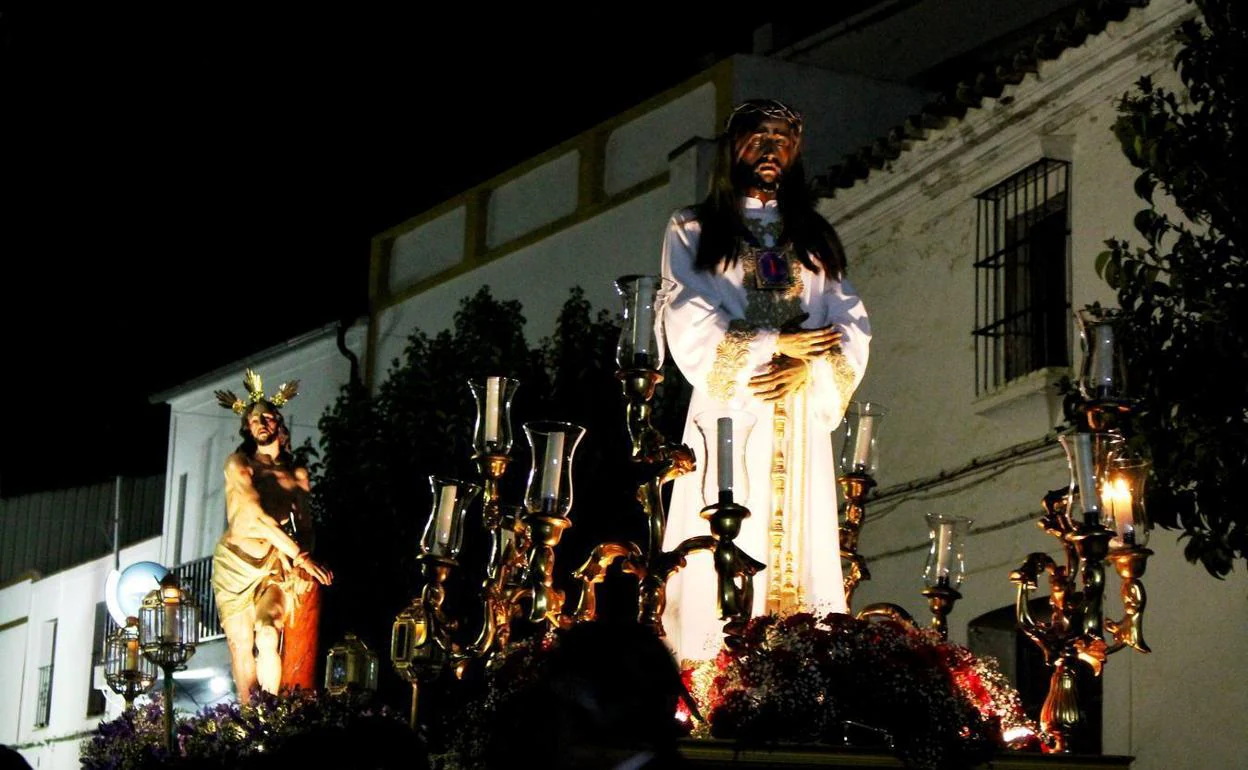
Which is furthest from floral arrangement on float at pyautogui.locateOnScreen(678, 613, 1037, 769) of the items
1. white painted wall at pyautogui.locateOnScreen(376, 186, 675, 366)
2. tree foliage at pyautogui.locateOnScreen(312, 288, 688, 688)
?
white painted wall at pyautogui.locateOnScreen(376, 186, 675, 366)

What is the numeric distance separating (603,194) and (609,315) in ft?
6.02

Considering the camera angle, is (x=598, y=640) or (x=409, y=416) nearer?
(x=598, y=640)

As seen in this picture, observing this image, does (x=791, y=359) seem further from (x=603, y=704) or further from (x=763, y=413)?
(x=603, y=704)

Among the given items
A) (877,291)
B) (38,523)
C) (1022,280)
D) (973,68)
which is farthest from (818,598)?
(38,523)

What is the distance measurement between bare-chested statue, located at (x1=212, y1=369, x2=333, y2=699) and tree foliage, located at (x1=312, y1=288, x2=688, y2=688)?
157 inches

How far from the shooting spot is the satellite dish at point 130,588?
20094 millimetres

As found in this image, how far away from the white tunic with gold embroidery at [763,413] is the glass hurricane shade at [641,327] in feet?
1.94

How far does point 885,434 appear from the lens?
558 inches

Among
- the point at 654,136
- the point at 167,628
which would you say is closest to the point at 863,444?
the point at 167,628

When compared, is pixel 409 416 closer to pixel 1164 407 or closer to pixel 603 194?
pixel 603 194

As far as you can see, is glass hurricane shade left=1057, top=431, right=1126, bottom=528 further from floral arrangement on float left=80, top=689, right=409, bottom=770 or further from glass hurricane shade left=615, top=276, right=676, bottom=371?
floral arrangement on float left=80, top=689, right=409, bottom=770

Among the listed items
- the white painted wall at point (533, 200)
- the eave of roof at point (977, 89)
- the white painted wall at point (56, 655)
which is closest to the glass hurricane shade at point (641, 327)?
the eave of roof at point (977, 89)

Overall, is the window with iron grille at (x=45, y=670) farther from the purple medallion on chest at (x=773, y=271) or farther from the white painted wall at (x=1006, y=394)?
the purple medallion on chest at (x=773, y=271)

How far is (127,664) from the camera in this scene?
34.3 feet
